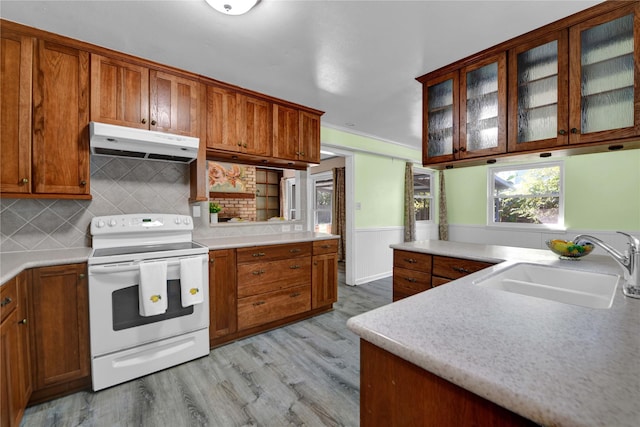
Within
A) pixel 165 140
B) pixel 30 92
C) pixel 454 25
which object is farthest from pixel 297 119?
pixel 30 92

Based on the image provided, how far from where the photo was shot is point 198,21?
5.88ft

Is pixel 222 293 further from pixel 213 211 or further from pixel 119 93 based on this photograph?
pixel 119 93

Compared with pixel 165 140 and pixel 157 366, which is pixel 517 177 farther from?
pixel 157 366

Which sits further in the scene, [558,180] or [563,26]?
[558,180]

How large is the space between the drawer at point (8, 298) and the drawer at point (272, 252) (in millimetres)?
1356

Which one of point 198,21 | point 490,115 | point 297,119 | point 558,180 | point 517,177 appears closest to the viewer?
point 198,21

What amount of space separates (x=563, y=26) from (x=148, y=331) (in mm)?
3399

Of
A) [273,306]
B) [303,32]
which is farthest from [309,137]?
[273,306]

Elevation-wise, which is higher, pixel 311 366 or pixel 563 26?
pixel 563 26

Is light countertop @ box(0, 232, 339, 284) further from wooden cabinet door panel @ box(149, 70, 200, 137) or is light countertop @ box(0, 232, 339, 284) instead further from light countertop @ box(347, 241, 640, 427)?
light countertop @ box(347, 241, 640, 427)

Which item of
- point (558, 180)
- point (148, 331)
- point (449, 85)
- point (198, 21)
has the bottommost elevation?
point (148, 331)

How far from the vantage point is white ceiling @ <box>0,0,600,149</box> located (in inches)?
65.9

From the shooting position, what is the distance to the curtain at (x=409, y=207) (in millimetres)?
5152

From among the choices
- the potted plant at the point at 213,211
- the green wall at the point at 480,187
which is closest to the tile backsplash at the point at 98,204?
the potted plant at the point at 213,211
